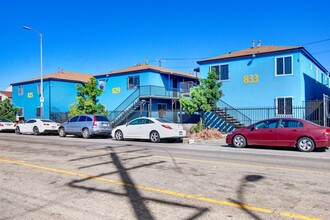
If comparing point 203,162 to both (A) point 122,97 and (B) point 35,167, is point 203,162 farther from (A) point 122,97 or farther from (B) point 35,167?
(A) point 122,97

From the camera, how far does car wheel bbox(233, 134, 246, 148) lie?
48.3 feet

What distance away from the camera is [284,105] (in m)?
22.8

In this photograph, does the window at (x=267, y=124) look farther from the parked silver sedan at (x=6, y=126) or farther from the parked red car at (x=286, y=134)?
the parked silver sedan at (x=6, y=126)

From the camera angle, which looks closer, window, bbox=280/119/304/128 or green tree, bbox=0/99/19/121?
window, bbox=280/119/304/128

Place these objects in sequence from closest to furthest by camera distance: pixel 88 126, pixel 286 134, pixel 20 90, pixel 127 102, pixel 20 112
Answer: pixel 286 134
pixel 88 126
pixel 127 102
pixel 20 112
pixel 20 90

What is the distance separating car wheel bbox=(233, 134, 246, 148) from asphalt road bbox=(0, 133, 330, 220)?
17.2ft

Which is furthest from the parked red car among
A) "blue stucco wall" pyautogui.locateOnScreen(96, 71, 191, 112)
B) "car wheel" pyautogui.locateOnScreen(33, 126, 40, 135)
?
"car wheel" pyautogui.locateOnScreen(33, 126, 40, 135)

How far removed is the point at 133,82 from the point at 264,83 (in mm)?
14432

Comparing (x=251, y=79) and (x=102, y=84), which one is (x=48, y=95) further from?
(x=251, y=79)

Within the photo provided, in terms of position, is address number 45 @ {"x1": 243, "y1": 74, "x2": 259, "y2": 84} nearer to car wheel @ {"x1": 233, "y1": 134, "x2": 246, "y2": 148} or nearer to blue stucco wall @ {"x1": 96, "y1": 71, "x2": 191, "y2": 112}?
blue stucco wall @ {"x1": 96, "y1": 71, "x2": 191, "y2": 112}

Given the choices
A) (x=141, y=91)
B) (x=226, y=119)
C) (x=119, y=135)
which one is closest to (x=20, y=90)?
(x=141, y=91)

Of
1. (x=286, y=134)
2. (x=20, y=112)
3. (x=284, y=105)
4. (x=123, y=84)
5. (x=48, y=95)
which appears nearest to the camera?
(x=286, y=134)

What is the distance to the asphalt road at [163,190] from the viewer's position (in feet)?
15.4

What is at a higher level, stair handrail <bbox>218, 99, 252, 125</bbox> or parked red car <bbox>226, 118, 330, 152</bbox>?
stair handrail <bbox>218, 99, 252, 125</bbox>
